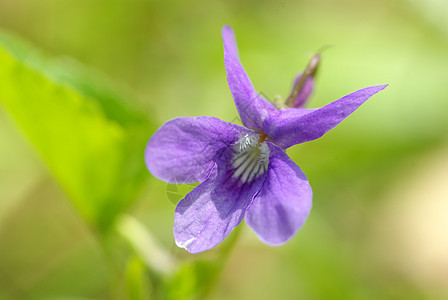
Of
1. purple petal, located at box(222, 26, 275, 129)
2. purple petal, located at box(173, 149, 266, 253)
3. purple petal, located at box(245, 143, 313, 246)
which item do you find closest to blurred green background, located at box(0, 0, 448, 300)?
purple petal, located at box(173, 149, 266, 253)

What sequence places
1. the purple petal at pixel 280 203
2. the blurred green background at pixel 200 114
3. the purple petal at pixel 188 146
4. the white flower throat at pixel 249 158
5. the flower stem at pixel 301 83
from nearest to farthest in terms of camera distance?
the purple petal at pixel 280 203, the purple petal at pixel 188 146, the white flower throat at pixel 249 158, the flower stem at pixel 301 83, the blurred green background at pixel 200 114

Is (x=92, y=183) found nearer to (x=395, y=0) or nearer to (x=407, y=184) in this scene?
(x=407, y=184)

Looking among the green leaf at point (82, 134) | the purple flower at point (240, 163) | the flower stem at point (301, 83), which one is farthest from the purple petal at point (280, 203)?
the green leaf at point (82, 134)

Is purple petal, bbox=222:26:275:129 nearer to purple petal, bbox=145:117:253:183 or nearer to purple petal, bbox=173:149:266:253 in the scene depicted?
purple petal, bbox=145:117:253:183

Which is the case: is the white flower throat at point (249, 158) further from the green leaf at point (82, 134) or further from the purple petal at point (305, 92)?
the green leaf at point (82, 134)

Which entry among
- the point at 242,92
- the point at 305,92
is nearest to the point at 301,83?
the point at 305,92

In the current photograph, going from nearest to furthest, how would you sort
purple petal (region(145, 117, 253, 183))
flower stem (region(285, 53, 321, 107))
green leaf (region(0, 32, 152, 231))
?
purple petal (region(145, 117, 253, 183)) < flower stem (region(285, 53, 321, 107)) < green leaf (region(0, 32, 152, 231))
